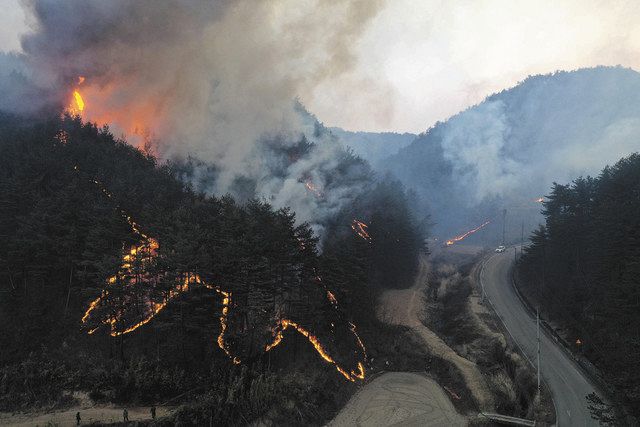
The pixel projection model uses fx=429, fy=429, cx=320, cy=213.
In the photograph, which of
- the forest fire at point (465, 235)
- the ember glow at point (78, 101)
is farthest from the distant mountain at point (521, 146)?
the ember glow at point (78, 101)

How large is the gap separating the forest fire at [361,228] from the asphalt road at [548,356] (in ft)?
55.6

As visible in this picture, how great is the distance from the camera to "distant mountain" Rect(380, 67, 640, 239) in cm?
11994

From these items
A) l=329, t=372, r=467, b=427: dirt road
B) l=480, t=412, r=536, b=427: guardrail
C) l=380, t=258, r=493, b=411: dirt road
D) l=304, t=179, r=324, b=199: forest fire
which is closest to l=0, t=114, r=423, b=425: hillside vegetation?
l=329, t=372, r=467, b=427: dirt road

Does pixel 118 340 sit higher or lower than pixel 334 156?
lower

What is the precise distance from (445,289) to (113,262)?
4272 cm

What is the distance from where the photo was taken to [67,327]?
3403 centimetres

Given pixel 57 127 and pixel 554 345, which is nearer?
Answer: pixel 554 345

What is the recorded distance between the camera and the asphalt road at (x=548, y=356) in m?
28.6

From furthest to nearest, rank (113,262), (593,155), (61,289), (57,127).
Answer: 1. (593,155)
2. (57,127)
3. (61,289)
4. (113,262)

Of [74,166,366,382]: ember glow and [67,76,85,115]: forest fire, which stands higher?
[67,76,85,115]: forest fire

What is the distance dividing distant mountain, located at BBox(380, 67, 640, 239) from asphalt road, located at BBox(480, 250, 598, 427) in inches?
1782

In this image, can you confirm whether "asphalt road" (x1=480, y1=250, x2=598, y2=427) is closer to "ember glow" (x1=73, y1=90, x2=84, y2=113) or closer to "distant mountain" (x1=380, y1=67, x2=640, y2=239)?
"distant mountain" (x1=380, y1=67, x2=640, y2=239)

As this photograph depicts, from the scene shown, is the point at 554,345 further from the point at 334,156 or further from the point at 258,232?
the point at 334,156

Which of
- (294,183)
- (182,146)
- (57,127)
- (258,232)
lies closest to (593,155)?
(294,183)
